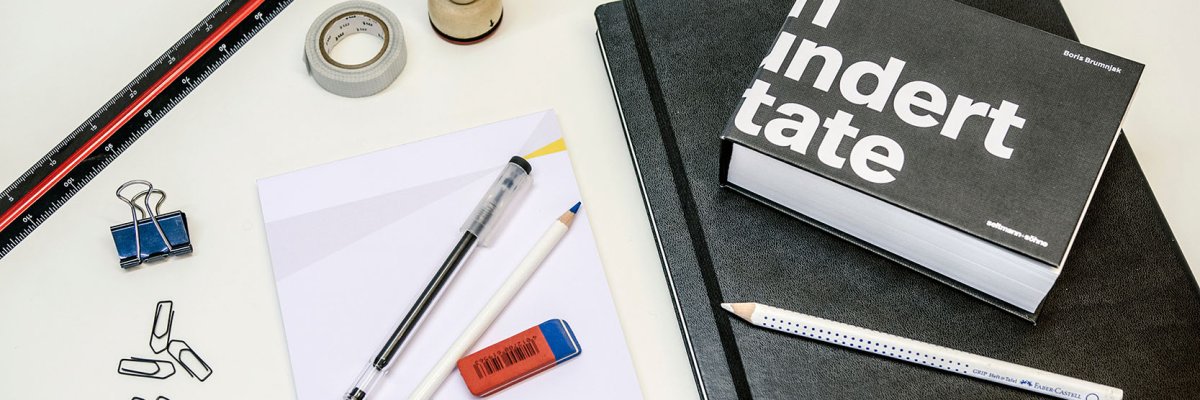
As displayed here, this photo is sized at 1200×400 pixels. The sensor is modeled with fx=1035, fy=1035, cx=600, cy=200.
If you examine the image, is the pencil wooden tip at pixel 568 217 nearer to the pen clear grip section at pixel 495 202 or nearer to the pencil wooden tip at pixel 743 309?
the pen clear grip section at pixel 495 202

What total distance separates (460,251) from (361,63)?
0.81ft

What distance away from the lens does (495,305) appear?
1.00 meters

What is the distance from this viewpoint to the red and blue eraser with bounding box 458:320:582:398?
965 mm

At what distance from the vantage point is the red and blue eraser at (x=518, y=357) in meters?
0.96

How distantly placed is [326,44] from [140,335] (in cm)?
35

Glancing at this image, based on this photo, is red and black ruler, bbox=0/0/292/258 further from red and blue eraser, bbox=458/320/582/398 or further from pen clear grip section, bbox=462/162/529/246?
red and blue eraser, bbox=458/320/582/398

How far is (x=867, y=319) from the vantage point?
97 centimetres

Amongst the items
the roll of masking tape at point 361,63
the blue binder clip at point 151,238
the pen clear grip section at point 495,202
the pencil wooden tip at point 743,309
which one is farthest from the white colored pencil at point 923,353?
the blue binder clip at point 151,238

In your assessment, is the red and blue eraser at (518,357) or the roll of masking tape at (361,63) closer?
the red and blue eraser at (518,357)

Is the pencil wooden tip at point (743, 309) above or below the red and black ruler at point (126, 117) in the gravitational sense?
above

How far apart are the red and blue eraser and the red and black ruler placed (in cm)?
44

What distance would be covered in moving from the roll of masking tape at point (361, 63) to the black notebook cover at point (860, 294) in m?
0.25

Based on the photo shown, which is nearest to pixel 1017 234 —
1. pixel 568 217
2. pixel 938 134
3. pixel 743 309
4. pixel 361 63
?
pixel 938 134

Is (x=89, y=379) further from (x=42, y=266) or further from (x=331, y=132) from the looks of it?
(x=331, y=132)
